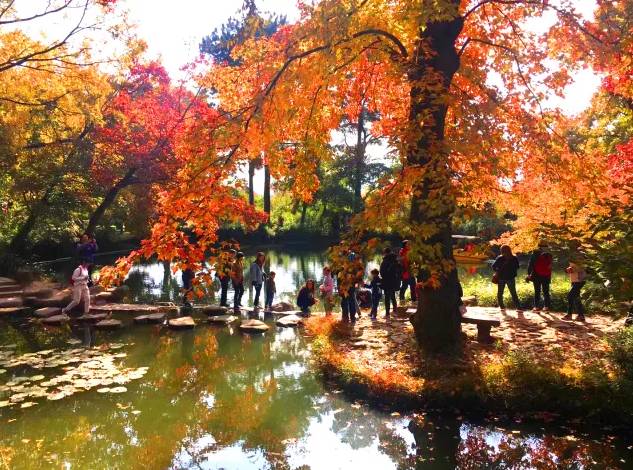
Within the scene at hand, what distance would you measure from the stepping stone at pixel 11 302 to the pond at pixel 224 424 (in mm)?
3997

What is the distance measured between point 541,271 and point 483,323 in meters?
3.22

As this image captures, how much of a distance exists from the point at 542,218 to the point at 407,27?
21.1 ft

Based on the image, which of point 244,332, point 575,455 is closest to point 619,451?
point 575,455

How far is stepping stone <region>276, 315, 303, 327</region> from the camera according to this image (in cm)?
1152

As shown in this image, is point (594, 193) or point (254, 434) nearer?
point (254, 434)

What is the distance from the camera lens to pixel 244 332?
36.3 ft

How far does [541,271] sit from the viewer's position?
10.8 m

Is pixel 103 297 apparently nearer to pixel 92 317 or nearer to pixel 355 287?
pixel 92 317

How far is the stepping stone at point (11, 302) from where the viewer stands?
41.9 feet

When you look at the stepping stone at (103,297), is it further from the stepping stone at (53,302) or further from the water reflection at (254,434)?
the water reflection at (254,434)

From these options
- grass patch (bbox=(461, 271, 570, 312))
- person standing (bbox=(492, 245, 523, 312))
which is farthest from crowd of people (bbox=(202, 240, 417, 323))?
person standing (bbox=(492, 245, 523, 312))

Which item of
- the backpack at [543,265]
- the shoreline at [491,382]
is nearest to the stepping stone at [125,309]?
the shoreline at [491,382]

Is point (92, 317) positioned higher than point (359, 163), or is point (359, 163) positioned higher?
point (359, 163)

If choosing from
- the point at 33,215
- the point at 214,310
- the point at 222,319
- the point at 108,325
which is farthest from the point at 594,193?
the point at 33,215
